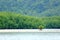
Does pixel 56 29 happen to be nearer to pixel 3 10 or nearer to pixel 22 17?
pixel 22 17

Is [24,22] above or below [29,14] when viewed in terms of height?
below

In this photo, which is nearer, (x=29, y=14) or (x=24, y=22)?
(x=24, y=22)

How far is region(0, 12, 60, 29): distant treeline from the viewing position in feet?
18.4

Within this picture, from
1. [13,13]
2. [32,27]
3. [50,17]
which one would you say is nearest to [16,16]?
[13,13]

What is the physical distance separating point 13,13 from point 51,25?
98cm

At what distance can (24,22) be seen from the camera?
566cm
